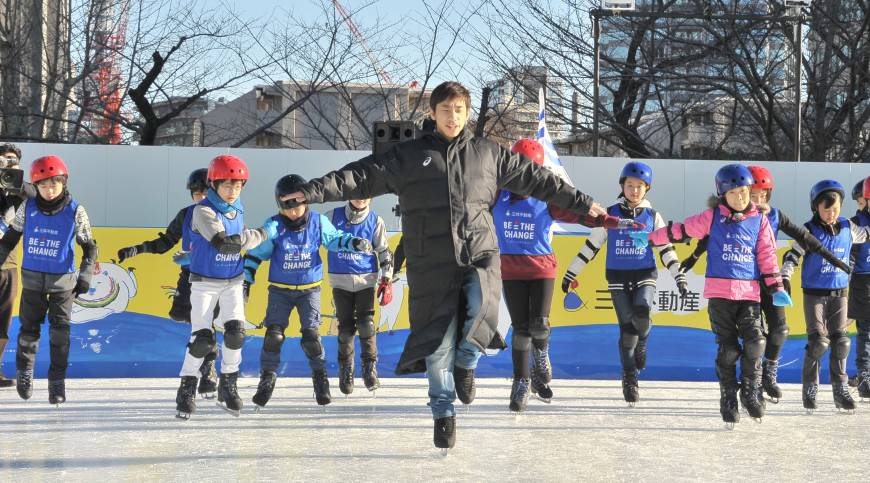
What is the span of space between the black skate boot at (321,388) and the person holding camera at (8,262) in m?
2.47

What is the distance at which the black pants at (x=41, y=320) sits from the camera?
646 cm

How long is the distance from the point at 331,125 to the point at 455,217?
1346 centimetres

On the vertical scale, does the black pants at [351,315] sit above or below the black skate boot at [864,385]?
above

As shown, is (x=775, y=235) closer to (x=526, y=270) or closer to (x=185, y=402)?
(x=526, y=270)

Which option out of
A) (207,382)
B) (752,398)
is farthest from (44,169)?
(752,398)

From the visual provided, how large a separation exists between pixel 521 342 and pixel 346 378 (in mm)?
1340

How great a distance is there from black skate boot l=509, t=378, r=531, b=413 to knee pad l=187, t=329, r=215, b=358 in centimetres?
185

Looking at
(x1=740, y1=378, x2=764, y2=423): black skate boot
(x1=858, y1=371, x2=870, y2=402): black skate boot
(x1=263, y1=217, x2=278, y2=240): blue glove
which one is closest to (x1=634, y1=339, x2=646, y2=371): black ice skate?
(x1=740, y1=378, x2=764, y2=423): black skate boot

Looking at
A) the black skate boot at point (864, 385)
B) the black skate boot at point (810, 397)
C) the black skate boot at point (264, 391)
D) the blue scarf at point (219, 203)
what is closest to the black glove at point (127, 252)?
the blue scarf at point (219, 203)

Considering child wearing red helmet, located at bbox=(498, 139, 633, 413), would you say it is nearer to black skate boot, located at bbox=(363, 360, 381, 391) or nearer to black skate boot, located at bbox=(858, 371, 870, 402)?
black skate boot, located at bbox=(363, 360, 381, 391)

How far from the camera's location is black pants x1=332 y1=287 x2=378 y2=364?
7098 mm

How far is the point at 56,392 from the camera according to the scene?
6.33 metres

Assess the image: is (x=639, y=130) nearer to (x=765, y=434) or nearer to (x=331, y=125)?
(x=331, y=125)

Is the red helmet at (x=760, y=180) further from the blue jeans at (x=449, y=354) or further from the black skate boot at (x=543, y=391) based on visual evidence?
the blue jeans at (x=449, y=354)
